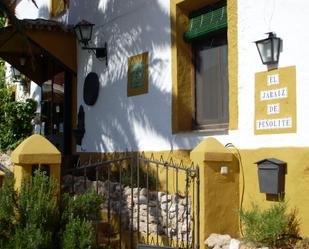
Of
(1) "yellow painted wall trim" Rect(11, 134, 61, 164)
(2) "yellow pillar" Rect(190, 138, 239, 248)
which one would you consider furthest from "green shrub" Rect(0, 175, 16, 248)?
(2) "yellow pillar" Rect(190, 138, 239, 248)

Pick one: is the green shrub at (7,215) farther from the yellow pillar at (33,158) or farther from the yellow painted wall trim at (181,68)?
the yellow painted wall trim at (181,68)

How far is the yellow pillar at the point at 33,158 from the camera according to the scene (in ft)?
20.7

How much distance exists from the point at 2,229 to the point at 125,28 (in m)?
5.17

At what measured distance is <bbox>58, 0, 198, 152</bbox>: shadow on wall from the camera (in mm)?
8805

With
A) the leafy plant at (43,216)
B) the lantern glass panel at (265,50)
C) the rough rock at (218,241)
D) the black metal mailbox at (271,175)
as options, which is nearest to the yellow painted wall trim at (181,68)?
the lantern glass panel at (265,50)

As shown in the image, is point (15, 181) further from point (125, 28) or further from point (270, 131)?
point (125, 28)

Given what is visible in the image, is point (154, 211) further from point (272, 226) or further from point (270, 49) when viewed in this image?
point (270, 49)

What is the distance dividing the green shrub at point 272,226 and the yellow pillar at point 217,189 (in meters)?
0.53

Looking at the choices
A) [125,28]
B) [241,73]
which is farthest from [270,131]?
[125,28]

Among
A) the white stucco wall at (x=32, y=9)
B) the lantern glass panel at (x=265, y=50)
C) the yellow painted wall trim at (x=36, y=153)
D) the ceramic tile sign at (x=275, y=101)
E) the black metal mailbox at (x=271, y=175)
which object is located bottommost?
the black metal mailbox at (x=271, y=175)

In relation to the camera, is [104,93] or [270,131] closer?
[270,131]

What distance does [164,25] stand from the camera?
28.9 ft

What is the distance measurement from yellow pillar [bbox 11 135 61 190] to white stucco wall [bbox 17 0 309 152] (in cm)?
227

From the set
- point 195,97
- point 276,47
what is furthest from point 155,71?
point 276,47
